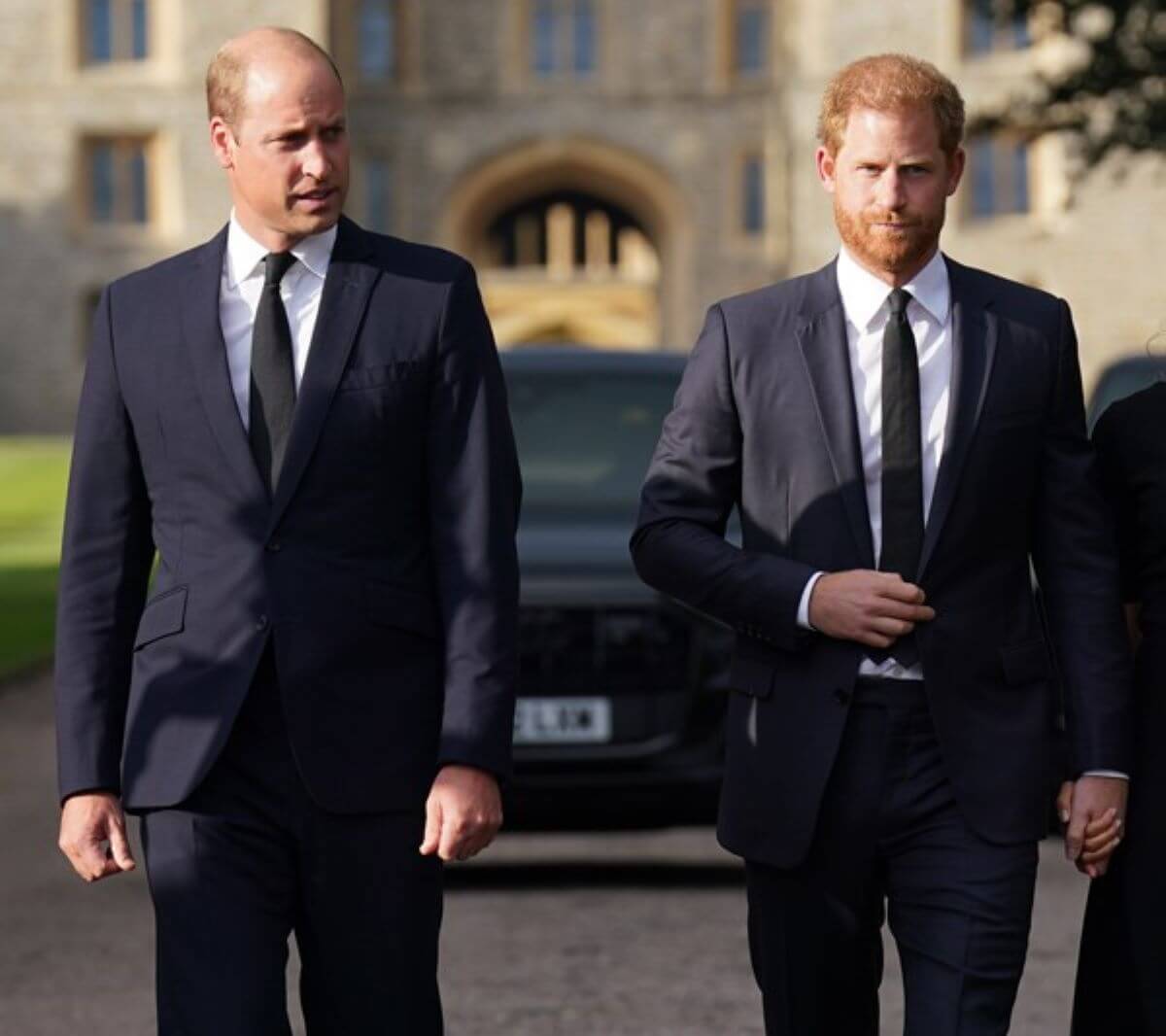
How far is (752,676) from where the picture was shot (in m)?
4.75

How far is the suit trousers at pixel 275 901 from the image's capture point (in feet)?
14.4

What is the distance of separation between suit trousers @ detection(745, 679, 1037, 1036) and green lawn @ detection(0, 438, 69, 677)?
14.6 metres

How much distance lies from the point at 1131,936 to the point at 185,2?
58675mm

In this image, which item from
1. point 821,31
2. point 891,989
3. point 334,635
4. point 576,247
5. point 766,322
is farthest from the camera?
point 576,247

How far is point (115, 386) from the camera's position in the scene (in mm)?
4594

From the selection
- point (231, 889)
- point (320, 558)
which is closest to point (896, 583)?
point (320, 558)

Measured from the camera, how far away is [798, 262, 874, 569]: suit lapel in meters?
4.64

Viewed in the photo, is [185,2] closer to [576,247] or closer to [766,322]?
[576,247]

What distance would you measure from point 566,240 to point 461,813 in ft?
245

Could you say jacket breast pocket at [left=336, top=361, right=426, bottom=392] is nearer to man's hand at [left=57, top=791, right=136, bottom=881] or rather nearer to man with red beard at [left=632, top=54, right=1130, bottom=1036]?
man with red beard at [left=632, top=54, right=1130, bottom=1036]

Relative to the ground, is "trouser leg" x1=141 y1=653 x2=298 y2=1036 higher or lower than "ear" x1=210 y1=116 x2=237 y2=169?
lower

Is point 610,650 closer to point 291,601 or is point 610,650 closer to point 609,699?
point 609,699

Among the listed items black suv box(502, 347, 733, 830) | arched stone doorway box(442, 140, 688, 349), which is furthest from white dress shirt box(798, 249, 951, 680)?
arched stone doorway box(442, 140, 688, 349)

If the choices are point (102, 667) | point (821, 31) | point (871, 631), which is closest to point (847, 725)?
point (871, 631)
